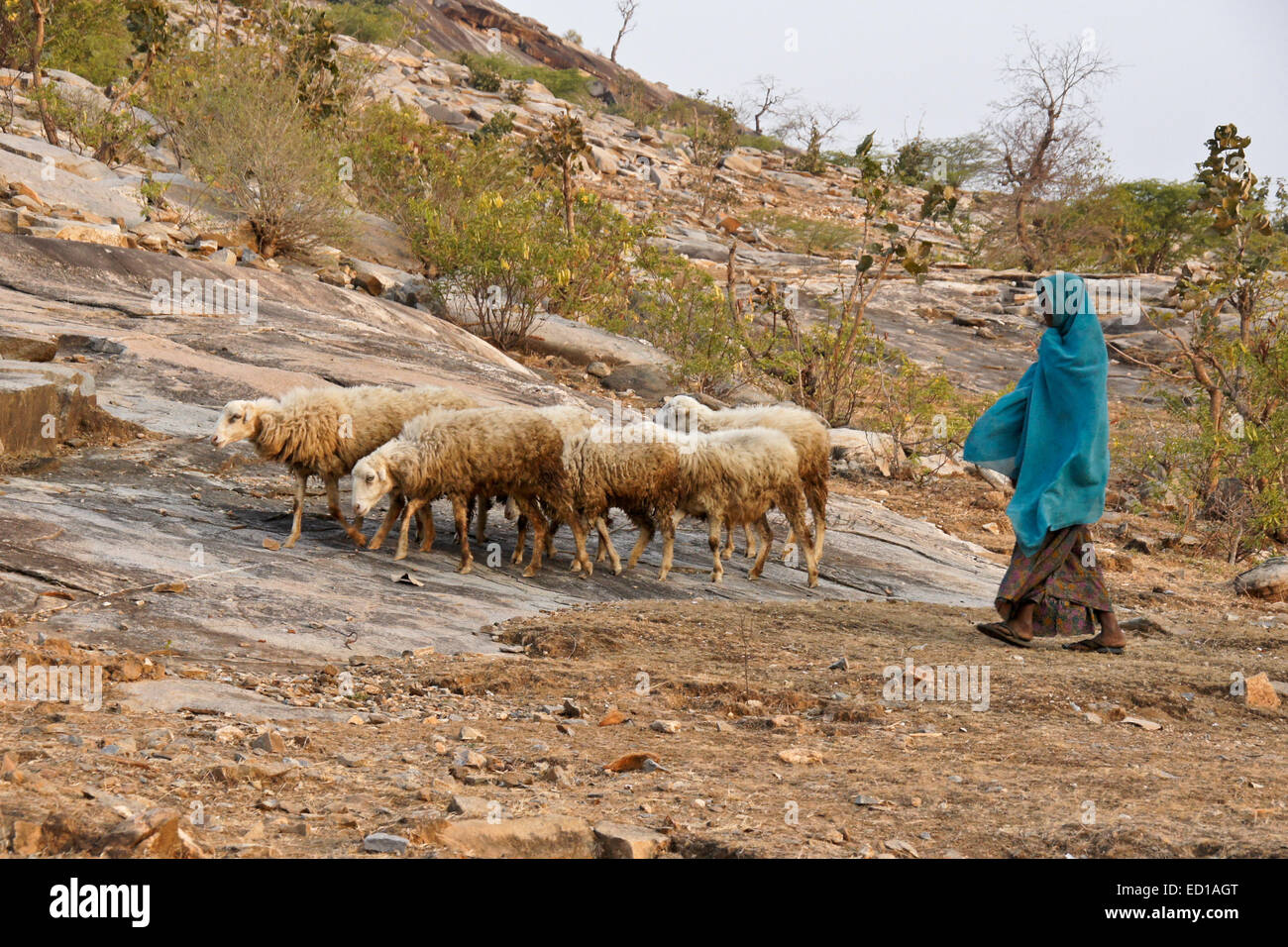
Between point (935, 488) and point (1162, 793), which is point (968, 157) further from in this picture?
point (1162, 793)

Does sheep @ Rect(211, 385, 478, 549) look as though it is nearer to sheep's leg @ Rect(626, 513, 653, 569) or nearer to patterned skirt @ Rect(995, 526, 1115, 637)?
sheep's leg @ Rect(626, 513, 653, 569)

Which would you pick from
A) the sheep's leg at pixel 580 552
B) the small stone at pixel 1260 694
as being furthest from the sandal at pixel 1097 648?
the sheep's leg at pixel 580 552

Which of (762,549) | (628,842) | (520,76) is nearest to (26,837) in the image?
(628,842)

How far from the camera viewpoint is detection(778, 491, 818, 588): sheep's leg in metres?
9.25

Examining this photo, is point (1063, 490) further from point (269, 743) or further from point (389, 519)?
point (269, 743)

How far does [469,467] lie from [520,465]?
381mm

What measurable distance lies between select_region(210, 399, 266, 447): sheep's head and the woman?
16.8ft

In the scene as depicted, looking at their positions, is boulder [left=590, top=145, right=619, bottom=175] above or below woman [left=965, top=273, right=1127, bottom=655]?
above

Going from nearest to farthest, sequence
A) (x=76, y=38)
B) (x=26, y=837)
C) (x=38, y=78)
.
A: (x=26, y=837)
(x=38, y=78)
(x=76, y=38)

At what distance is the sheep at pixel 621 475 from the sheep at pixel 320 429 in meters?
1.35

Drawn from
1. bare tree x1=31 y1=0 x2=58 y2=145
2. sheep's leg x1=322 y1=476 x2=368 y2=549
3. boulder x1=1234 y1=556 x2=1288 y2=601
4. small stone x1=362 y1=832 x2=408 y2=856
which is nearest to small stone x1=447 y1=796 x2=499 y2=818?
small stone x1=362 y1=832 x2=408 y2=856

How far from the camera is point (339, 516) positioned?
8.38 m
